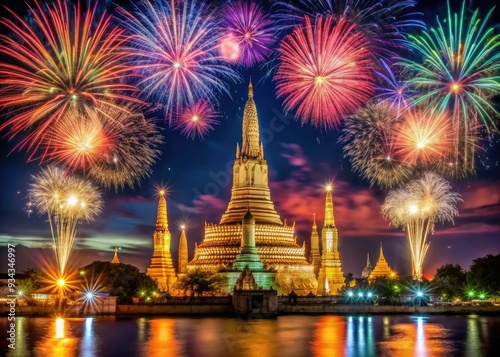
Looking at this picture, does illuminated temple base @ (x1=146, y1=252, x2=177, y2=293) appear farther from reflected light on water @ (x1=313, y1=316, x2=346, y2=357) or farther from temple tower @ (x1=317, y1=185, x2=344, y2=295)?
reflected light on water @ (x1=313, y1=316, x2=346, y2=357)

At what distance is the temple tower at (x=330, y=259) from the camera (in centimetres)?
8538

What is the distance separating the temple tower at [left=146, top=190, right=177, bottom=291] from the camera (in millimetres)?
85062

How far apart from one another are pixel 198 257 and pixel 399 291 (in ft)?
87.5

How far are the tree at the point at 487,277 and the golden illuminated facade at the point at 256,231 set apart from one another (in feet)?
66.8

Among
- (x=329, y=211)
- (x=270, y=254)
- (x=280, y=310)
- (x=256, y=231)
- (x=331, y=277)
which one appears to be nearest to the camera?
(x=280, y=310)

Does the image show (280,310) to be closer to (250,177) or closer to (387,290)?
(387,290)

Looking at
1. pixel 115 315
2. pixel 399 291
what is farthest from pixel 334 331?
pixel 399 291

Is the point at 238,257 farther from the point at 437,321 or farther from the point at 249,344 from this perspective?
the point at 249,344

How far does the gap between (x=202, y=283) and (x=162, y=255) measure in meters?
17.4

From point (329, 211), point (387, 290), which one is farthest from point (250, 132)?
point (387, 290)

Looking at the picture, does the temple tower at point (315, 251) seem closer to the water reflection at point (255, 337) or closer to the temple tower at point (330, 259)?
the temple tower at point (330, 259)

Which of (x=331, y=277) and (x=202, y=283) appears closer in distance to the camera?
(x=202, y=283)

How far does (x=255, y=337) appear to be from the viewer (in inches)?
1654

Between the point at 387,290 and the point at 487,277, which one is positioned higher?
the point at 487,277
